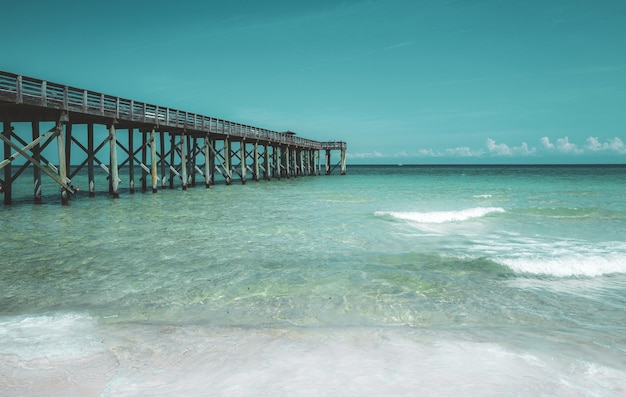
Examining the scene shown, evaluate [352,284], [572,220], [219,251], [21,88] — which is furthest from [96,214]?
A: [572,220]

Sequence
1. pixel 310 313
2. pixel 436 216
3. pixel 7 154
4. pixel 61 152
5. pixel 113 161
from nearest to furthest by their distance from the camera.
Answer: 1. pixel 310 313
2. pixel 436 216
3. pixel 7 154
4. pixel 61 152
5. pixel 113 161

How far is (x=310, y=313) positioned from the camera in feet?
16.4

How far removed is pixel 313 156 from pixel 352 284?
5486 cm

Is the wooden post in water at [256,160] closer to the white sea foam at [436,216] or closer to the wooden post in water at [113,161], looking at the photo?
the wooden post in water at [113,161]

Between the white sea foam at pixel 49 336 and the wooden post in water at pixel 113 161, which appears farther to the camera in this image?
the wooden post in water at pixel 113 161

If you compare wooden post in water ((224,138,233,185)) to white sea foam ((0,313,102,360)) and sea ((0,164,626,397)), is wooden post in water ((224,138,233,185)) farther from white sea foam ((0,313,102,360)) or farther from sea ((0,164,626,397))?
white sea foam ((0,313,102,360))

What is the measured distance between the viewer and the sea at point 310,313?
127 inches

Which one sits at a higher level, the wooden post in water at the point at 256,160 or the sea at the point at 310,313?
the wooden post in water at the point at 256,160

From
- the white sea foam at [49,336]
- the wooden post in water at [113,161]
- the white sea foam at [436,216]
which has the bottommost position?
the white sea foam at [49,336]

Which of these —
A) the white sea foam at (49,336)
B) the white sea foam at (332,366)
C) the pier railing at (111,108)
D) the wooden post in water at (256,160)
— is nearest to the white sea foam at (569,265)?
the white sea foam at (332,366)

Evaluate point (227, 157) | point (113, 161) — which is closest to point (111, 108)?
point (113, 161)

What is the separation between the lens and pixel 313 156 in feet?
199

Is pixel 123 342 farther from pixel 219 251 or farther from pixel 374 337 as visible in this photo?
pixel 219 251

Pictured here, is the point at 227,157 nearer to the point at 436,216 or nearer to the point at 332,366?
the point at 436,216
